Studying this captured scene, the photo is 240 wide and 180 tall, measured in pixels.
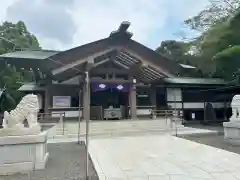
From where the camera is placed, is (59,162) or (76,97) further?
(76,97)

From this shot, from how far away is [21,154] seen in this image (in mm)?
5281

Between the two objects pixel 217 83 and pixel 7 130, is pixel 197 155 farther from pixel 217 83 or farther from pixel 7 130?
pixel 217 83

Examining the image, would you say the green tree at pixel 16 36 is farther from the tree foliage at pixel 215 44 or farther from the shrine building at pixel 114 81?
the tree foliage at pixel 215 44

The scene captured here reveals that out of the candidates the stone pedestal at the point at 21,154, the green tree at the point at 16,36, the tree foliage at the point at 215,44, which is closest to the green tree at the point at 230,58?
the tree foliage at the point at 215,44

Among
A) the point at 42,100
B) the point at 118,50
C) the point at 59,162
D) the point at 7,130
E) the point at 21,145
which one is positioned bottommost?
the point at 59,162

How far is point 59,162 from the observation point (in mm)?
5965

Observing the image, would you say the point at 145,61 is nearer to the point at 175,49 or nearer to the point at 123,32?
the point at 123,32

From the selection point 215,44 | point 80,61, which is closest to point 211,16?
point 215,44

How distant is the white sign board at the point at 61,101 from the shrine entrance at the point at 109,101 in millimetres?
1512

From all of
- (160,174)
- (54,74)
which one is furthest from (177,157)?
(54,74)

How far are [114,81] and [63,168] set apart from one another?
8456 millimetres

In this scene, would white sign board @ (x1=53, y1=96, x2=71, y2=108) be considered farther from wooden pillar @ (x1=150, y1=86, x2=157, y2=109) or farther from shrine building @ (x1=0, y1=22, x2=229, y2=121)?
wooden pillar @ (x1=150, y1=86, x2=157, y2=109)

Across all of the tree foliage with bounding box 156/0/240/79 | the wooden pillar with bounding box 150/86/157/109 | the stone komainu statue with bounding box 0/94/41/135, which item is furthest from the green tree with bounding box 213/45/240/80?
the stone komainu statue with bounding box 0/94/41/135

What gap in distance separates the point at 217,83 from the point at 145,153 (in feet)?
39.5
